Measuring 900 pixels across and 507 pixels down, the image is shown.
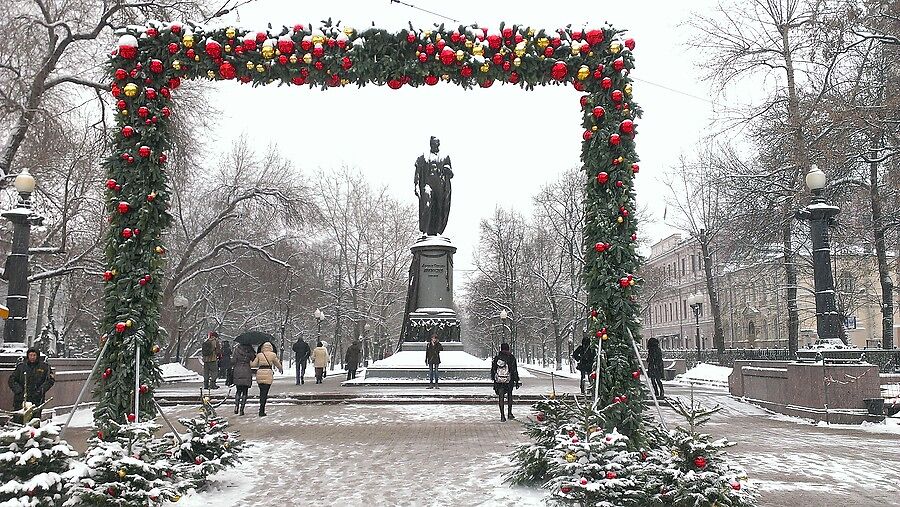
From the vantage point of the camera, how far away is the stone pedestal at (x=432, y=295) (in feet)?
91.4

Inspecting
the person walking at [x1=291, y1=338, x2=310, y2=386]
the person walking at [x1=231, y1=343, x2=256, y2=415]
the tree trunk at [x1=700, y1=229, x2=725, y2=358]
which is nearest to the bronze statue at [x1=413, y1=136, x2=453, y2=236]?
the person walking at [x1=291, y1=338, x2=310, y2=386]

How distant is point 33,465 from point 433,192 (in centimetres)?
2428

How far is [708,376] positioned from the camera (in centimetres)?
3272

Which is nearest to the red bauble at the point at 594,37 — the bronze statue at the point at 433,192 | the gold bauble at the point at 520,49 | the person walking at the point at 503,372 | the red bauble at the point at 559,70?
the red bauble at the point at 559,70

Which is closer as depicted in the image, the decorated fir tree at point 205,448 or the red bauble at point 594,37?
the decorated fir tree at point 205,448

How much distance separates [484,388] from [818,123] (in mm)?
13004

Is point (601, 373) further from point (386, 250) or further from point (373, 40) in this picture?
point (386, 250)

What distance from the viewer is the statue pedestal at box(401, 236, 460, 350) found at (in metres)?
27.8

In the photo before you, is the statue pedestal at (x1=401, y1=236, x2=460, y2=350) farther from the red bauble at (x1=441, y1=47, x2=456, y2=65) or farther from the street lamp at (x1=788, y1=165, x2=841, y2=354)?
the red bauble at (x1=441, y1=47, x2=456, y2=65)

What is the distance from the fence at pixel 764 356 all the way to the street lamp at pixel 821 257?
2.13 m

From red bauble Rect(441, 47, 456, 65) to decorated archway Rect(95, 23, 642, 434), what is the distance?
0.05 feet

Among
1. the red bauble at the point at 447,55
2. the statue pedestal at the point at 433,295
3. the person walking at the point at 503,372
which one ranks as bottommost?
the person walking at the point at 503,372

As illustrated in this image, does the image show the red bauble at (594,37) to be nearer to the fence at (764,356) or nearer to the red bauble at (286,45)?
the red bauble at (286,45)

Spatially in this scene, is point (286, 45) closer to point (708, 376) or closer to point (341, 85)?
point (341, 85)
